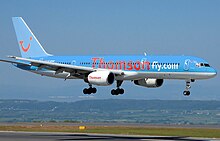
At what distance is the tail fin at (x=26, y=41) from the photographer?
11776cm

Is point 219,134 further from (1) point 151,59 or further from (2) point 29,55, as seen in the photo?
(2) point 29,55

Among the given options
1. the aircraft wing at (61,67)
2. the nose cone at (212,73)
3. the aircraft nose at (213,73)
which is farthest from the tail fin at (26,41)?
the aircraft nose at (213,73)

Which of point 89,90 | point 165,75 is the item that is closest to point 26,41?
point 89,90

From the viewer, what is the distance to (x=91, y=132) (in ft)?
327

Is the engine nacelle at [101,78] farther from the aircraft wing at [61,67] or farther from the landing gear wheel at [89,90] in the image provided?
the landing gear wheel at [89,90]

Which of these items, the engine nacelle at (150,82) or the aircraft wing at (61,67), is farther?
the engine nacelle at (150,82)

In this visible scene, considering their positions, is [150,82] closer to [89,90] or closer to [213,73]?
[89,90]

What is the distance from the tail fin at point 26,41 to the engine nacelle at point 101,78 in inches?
686

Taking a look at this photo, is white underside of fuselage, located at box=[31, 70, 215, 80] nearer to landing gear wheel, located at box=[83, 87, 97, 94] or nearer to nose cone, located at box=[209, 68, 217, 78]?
nose cone, located at box=[209, 68, 217, 78]

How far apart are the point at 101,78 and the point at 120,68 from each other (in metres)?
4.44

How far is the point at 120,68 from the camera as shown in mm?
103750

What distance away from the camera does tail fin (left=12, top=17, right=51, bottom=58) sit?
117762mm

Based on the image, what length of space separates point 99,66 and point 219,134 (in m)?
21.8

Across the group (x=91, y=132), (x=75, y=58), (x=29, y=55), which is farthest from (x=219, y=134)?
(x=29, y=55)
